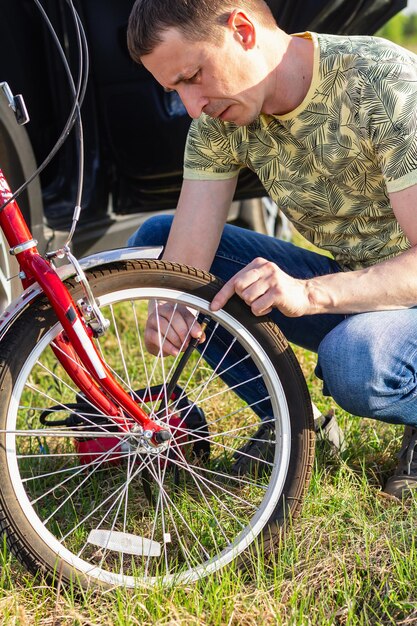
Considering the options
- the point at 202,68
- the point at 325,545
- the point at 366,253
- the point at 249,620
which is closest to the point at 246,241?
the point at 366,253

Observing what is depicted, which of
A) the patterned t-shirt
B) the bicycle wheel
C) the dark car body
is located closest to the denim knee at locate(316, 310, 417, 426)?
the bicycle wheel

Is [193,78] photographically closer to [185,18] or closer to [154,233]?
[185,18]

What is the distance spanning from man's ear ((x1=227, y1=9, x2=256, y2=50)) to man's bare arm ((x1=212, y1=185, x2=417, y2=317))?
47cm

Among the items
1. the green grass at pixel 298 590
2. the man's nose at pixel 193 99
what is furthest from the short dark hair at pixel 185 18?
the green grass at pixel 298 590

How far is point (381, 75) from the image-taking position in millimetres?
2139

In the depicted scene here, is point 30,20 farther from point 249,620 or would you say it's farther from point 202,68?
point 249,620

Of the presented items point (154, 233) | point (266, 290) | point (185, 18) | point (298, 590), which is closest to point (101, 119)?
point (154, 233)

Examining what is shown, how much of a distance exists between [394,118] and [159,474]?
97 cm

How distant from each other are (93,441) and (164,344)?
0.34 m

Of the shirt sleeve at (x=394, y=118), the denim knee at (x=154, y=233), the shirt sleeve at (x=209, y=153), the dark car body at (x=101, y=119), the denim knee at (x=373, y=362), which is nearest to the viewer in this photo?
the shirt sleeve at (x=394, y=118)

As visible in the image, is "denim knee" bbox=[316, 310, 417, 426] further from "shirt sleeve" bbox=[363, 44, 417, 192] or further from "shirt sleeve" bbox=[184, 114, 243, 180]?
"shirt sleeve" bbox=[184, 114, 243, 180]

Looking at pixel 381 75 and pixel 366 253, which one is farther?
pixel 366 253

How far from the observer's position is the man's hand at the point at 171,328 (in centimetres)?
230

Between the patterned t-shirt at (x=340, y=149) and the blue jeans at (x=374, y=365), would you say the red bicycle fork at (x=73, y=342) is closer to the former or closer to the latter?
the blue jeans at (x=374, y=365)
